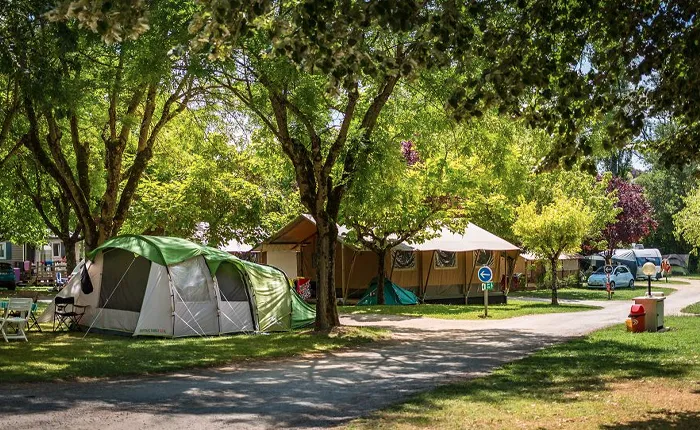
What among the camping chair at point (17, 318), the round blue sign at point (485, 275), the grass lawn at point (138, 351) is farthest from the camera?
the round blue sign at point (485, 275)

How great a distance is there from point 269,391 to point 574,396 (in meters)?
3.81

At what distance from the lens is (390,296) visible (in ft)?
97.1

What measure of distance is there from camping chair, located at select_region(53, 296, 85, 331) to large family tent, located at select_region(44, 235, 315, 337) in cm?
16

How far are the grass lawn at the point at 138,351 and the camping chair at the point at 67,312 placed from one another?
0.33 m

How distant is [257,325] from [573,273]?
36.5 m

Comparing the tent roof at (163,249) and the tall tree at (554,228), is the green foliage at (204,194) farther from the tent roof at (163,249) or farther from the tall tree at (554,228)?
the tall tree at (554,228)

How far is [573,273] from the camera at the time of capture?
51.4m

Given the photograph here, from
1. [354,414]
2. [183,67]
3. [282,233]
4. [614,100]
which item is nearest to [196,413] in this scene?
[354,414]

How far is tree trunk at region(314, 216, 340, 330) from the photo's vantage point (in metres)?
17.6

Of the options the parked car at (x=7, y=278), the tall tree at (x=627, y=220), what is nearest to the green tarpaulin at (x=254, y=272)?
the parked car at (x=7, y=278)

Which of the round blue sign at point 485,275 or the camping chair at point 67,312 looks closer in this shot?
the camping chair at point 67,312

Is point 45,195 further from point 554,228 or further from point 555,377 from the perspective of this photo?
point 555,377

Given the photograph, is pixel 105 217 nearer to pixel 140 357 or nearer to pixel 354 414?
pixel 140 357

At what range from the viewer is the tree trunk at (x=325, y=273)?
17562 mm
